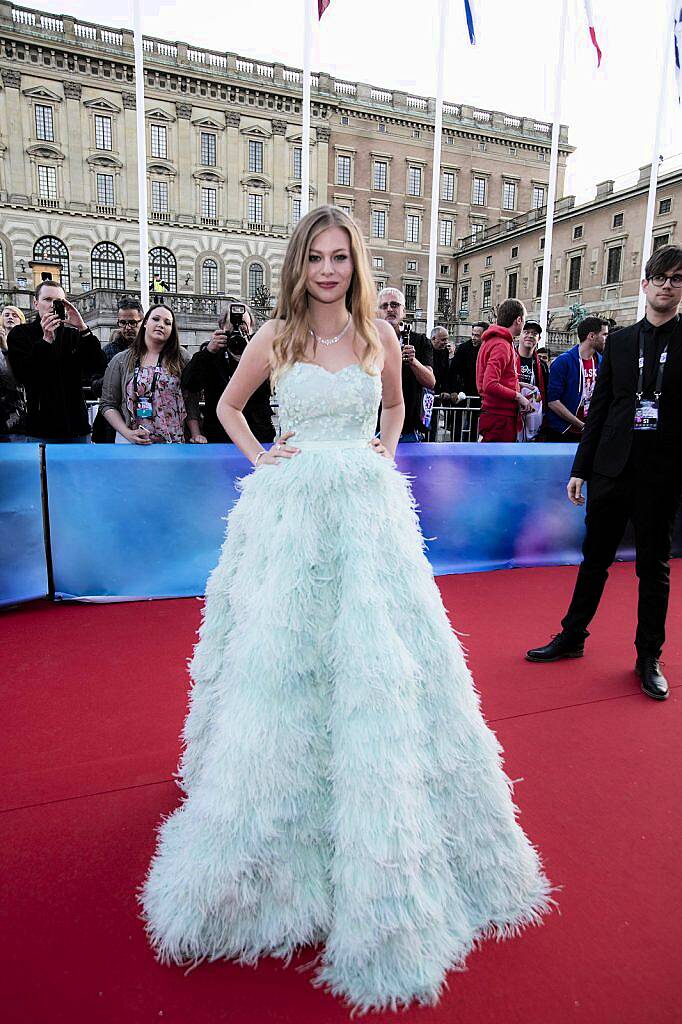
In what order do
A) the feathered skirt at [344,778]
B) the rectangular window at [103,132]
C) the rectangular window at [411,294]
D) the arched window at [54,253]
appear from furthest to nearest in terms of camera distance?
the rectangular window at [411,294], the rectangular window at [103,132], the arched window at [54,253], the feathered skirt at [344,778]

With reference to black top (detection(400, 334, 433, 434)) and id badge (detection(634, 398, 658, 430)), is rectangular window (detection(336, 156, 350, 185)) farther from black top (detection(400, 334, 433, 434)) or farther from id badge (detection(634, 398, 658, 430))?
id badge (detection(634, 398, 658, 430))

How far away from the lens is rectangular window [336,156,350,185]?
50.2 m

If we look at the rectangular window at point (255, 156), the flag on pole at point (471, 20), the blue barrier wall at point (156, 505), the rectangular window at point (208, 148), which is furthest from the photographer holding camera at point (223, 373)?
the rectangular window at point (255, 156)

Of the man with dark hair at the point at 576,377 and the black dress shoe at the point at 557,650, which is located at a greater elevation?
the man with dark hair at the point at 576,377

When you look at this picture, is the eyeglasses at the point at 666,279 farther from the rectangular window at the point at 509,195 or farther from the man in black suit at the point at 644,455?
the rectangular window at the point at 509,195

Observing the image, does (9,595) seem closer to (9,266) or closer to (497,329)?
(497,329)

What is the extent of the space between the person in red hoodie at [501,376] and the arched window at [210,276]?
4438 cm

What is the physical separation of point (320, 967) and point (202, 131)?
52.3 m

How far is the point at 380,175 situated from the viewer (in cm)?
5156

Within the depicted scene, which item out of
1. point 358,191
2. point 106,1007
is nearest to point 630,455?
point 106,1007

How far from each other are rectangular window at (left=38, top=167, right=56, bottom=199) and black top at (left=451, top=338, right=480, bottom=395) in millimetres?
42506

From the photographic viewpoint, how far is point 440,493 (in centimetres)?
535

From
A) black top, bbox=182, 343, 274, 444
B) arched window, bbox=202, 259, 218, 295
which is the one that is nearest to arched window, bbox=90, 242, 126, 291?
arched window, bbox=202, 259, 218, 295

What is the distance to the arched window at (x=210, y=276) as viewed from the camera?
45.9 metres
